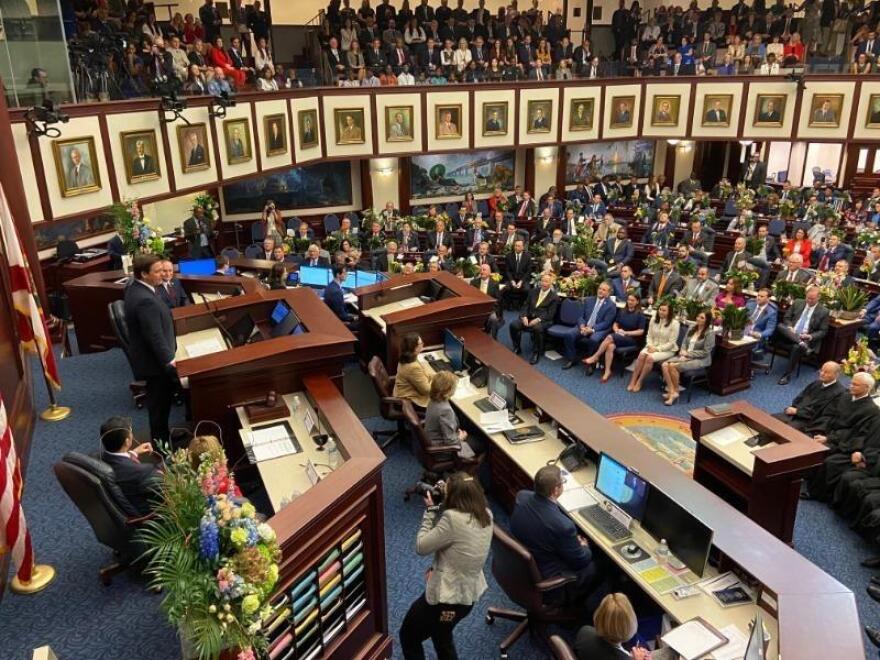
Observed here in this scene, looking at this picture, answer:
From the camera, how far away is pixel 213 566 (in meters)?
3.38

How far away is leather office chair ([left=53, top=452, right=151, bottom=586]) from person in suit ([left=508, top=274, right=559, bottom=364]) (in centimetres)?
714

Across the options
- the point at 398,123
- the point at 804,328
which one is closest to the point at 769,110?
the point at 398,123

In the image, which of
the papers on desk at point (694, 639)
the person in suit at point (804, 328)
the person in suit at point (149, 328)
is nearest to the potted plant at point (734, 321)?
the person in suit at point (804, 328)

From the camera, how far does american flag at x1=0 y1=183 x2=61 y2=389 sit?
673 centimetres

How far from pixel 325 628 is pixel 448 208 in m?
15.4

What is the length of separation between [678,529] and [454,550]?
1678 mm

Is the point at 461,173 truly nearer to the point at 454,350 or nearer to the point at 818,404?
the point at 454,350

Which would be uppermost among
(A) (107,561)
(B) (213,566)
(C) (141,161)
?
(C) (141,161)

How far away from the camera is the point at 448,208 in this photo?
18938 mm

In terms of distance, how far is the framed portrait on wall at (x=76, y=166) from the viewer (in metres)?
10.3

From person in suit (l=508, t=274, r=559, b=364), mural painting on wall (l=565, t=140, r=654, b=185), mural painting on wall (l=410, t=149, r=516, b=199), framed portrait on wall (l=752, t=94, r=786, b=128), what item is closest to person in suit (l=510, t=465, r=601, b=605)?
person in suit (l=508, t=274, r=559, b=364)

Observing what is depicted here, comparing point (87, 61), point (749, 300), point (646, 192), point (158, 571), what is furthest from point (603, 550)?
point (646, 192)

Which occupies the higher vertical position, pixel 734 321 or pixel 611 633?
pixel 611 633

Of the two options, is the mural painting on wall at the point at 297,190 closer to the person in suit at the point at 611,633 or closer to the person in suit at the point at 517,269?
the person in suit at the point at 517,269
